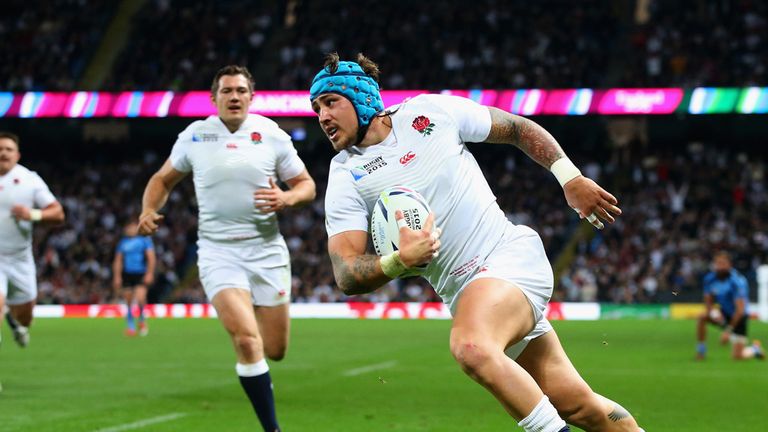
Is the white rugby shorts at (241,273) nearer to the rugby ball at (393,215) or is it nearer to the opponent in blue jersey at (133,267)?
the rugby ball at (393,215)

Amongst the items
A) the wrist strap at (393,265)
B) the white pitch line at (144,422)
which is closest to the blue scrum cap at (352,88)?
the wrist strap at (393,265)

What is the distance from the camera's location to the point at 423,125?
5.72 meters

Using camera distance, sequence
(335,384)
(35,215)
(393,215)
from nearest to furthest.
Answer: (393,215)
(35,215)
(335,384)

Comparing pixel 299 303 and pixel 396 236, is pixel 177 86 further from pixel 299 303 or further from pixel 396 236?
pixel 396 236

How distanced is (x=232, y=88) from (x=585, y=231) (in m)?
26.3

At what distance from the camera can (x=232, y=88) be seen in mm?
8758

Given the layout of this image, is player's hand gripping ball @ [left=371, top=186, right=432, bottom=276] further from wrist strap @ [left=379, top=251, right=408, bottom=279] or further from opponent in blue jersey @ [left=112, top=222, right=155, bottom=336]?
opponent in blue jersey @ [left=112, top=222, right=155, bottom=336]

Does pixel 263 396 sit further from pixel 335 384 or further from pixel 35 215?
pixel 335 384

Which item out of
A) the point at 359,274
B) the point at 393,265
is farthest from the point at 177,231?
the point at 393,265

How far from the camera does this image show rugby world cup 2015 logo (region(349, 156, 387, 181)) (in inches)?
221

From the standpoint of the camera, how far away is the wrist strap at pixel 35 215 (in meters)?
11.3

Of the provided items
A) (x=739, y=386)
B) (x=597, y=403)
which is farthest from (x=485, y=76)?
(x=597, y=403)

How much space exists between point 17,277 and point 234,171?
396cm

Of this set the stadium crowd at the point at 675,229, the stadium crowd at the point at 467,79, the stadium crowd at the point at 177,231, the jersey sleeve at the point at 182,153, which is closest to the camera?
the jersey sleeve at the point at 182,153
